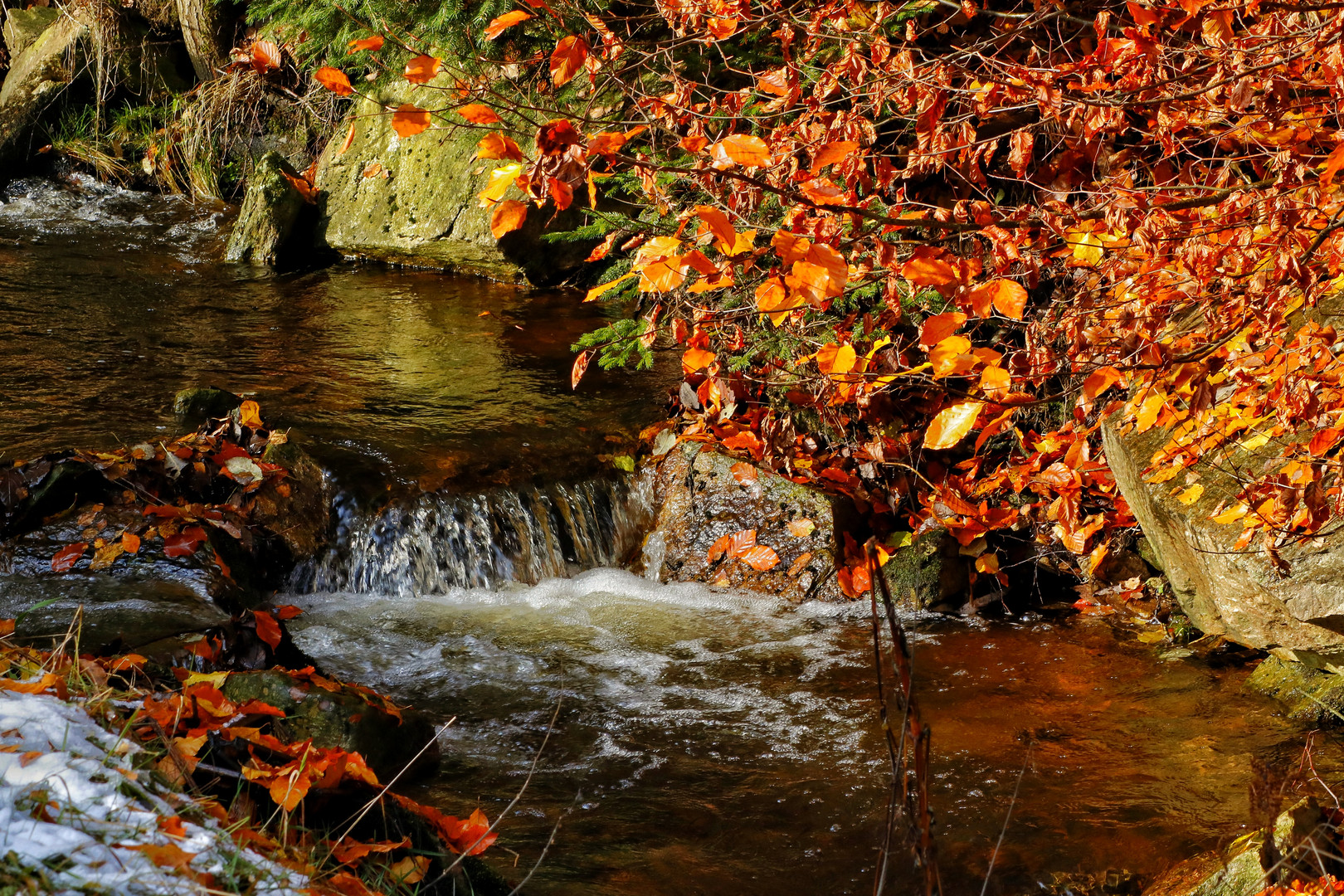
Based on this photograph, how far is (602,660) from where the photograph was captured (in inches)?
166

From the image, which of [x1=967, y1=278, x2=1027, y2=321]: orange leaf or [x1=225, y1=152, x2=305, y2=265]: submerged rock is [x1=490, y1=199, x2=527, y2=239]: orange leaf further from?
[x1=225, y1=152, x2=305, y2=265]: submerged rock

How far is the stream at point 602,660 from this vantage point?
2992mm

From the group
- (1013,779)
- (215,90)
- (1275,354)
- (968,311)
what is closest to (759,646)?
(1013,779)

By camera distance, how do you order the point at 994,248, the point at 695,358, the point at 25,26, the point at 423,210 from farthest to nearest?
the point at 25,26 → the point at 423,210 → the point at 695,358 → the point at 994,248

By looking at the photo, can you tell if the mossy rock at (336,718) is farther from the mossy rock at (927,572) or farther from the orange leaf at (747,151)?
the mossy rock at (927,572)

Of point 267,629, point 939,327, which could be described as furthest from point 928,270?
point 267,629

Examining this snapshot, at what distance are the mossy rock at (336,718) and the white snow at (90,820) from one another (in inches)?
29.8

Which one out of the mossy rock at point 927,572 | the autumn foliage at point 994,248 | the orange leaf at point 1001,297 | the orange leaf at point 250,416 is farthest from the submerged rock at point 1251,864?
the orange leaf at point 250,416

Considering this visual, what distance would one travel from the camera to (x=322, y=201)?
9508 mm

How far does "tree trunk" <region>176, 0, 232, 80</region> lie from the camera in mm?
11547

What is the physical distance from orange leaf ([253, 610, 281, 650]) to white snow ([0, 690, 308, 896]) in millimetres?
1604

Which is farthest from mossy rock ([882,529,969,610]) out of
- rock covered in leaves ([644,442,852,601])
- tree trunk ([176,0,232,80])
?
tree trunk ([176,0,232,80])

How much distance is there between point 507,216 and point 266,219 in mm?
7554

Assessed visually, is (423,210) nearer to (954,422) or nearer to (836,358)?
(836,358)
